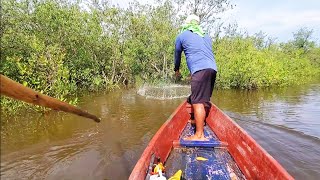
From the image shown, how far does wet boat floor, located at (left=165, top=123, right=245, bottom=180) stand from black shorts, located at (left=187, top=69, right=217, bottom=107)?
2.23 ft

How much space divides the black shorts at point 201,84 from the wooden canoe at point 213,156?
578 millimetres

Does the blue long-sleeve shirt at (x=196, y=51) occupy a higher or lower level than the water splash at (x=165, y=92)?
higher

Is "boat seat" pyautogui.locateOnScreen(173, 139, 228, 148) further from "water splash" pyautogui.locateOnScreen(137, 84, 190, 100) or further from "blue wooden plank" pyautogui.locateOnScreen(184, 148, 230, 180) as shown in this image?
"water splash" pyautogui.locateOnScreen(137, 84, 190, 100)

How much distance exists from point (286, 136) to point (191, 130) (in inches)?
98.4

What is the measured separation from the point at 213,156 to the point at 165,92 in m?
11.5

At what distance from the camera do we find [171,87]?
676 inches

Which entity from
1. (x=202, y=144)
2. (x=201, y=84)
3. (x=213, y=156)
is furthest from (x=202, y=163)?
(x=201, y=84)

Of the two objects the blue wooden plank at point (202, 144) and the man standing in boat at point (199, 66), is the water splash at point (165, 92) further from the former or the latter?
the blue wooden plank at point (202, 144)

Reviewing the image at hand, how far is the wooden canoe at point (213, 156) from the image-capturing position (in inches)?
113

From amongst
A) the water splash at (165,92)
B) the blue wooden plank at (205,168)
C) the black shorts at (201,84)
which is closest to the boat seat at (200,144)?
the blue wooden plank at (205,168)

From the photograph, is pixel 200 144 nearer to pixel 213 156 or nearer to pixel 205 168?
pixel 213 156

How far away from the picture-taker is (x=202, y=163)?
145 inches

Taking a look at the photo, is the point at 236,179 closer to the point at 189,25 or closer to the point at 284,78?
the point at 189,25

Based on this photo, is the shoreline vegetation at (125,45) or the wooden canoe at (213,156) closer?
the wooden canoe at (213,156)
